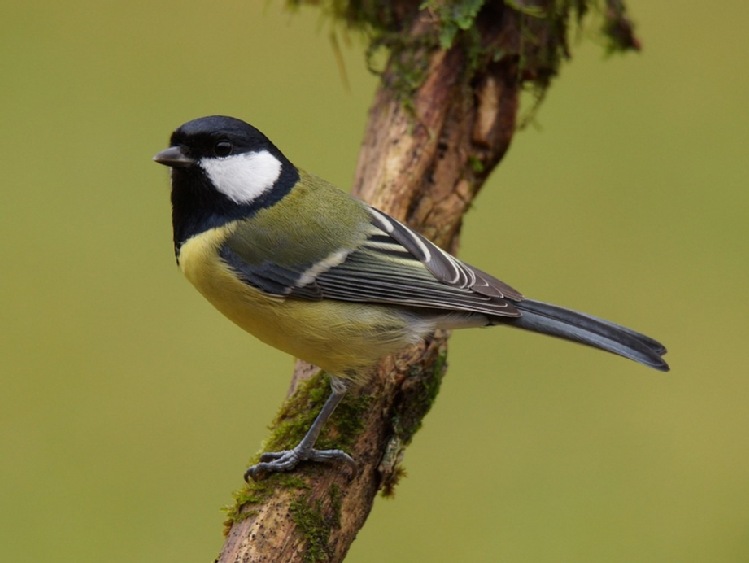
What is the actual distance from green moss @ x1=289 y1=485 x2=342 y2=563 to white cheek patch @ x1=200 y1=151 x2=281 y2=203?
772 mm

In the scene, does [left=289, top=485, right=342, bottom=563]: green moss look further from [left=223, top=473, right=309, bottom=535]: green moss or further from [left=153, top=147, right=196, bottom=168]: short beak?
[left=153, top=147, right=196, bottom=168]: short beak

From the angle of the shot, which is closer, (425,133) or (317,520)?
(317,520)

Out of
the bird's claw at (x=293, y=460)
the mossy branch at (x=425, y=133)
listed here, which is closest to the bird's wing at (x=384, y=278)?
the mossy branch at (x=425, y=133)

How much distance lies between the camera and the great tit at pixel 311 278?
243 centimetres

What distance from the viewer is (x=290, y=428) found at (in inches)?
100

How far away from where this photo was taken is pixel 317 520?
2.23 metres

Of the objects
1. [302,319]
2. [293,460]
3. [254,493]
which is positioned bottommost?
[254,493]

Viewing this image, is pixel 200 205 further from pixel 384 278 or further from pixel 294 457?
pixel 294 457

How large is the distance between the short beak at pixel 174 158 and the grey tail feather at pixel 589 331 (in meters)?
0.91

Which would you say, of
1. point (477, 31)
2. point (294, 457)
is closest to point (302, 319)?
point (294, 457)

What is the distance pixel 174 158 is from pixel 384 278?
Answer: 0.60 meters

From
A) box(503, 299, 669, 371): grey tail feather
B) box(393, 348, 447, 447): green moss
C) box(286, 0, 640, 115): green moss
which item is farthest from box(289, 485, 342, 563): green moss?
box(286, 0, 640, 115): green moss

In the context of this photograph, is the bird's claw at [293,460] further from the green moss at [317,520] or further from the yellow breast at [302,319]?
the yellow breast at [302,319]

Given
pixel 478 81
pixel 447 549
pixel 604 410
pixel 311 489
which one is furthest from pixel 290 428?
pixel 604 410
